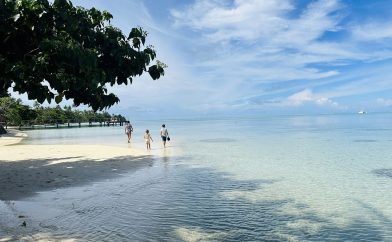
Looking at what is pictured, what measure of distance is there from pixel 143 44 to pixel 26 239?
4516 millimetres

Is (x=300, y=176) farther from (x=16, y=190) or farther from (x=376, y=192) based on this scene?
(x=16, y=190)

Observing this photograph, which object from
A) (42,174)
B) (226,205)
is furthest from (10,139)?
(226,205)

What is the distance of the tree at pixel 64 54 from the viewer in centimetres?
592

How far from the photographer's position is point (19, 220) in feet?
28.6

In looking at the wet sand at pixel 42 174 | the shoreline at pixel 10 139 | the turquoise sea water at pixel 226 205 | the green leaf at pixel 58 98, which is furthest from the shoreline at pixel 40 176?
the shoreline at pixel 10 139

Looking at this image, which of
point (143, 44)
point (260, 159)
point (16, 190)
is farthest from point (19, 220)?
point (260, 159)

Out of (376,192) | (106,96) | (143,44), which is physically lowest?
(376,192)

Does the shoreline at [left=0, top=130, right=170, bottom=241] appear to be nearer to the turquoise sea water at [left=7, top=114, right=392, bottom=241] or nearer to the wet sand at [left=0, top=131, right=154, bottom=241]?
the wet sand at [left=0, top=131, right=154, bottom=241]

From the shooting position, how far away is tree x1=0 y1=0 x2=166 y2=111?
592 centimetres

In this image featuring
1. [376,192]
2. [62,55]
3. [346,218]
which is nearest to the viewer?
[62,55]

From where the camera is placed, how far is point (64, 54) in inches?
224

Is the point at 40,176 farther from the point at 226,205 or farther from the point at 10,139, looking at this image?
the point at 10,139

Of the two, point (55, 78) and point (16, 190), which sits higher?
point (55, 78)

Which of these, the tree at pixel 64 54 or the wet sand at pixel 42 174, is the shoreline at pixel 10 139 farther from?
the tree at pixel 64 54
